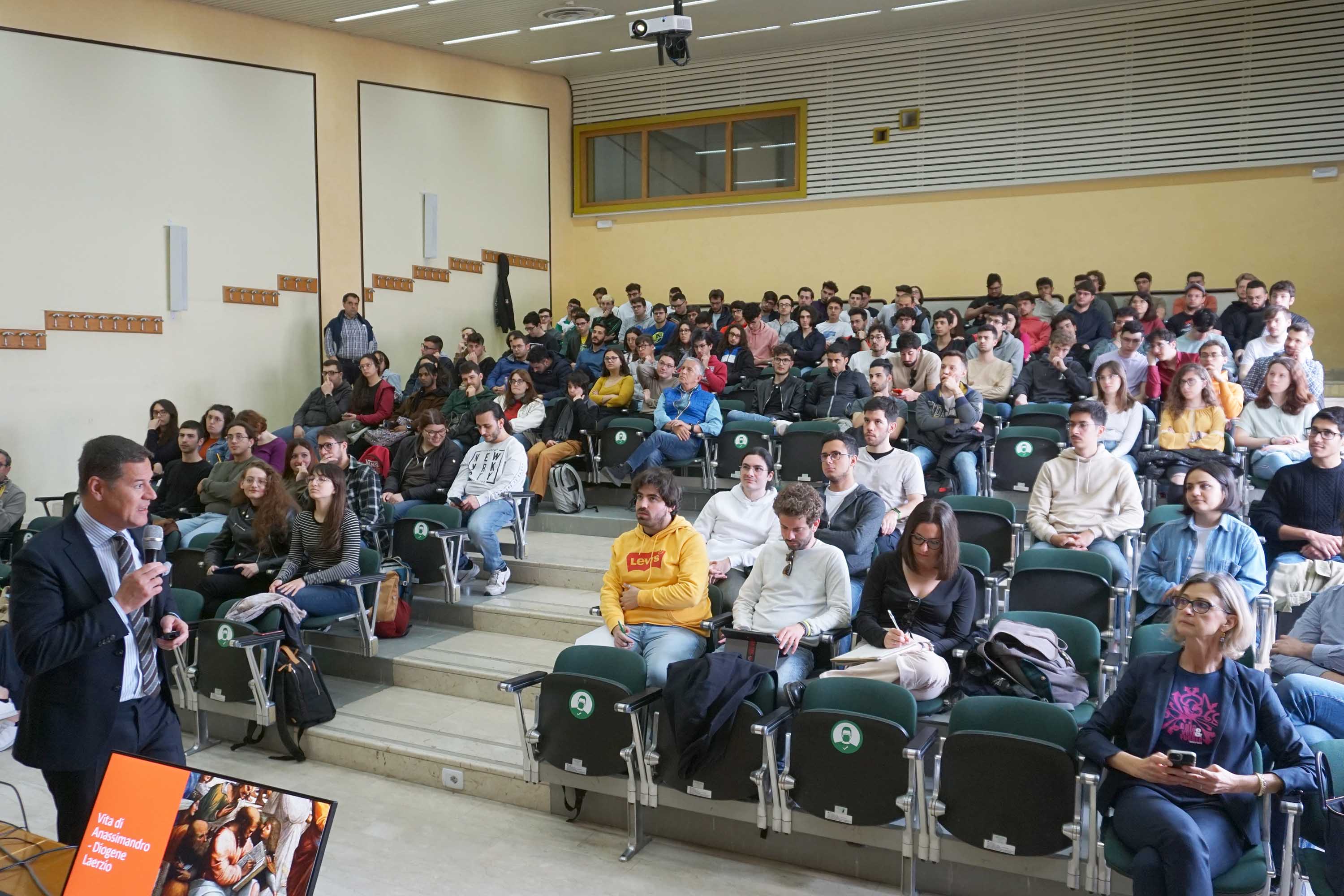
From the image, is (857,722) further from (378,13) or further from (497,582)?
(378,13)

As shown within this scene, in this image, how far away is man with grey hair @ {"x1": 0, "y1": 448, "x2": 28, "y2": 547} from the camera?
6777 mm

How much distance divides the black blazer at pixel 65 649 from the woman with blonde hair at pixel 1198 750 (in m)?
2.57

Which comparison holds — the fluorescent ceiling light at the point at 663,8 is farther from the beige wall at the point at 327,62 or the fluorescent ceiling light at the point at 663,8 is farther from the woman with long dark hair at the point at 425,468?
the woman with long dark hair at the point at 425,468

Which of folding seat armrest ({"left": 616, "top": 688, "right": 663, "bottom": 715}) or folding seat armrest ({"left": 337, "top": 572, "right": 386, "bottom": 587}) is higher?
folding seat armrest ({"left": 337, "top": 572, "right": 386, "bottom": 587})

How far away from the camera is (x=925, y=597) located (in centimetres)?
394

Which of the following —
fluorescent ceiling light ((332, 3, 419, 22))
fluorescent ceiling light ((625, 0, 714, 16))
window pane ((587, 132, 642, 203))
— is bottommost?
window pane ((587, 132, 642, 203))

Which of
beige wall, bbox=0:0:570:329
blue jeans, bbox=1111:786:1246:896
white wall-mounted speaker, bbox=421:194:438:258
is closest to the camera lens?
blue jeans, bbox=1111:786:1246:896

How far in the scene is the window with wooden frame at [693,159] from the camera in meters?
11.8

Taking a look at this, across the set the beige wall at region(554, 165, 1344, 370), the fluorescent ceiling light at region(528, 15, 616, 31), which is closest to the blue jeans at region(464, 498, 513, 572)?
the fluorescent ceiling light at region(528, 15, 616, 31)

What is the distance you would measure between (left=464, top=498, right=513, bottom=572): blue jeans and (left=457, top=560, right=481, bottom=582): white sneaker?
0.06 m

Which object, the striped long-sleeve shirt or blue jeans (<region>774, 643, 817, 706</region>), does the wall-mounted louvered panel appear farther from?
blue jeans (<region>774, 643, 817, 706</region>)

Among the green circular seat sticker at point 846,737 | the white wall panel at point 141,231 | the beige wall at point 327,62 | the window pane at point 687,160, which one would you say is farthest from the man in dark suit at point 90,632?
the window pane at point 687,160

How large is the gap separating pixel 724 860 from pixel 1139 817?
151 centimetres

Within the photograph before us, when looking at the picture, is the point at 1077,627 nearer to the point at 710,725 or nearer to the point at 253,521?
the point at 710,725
